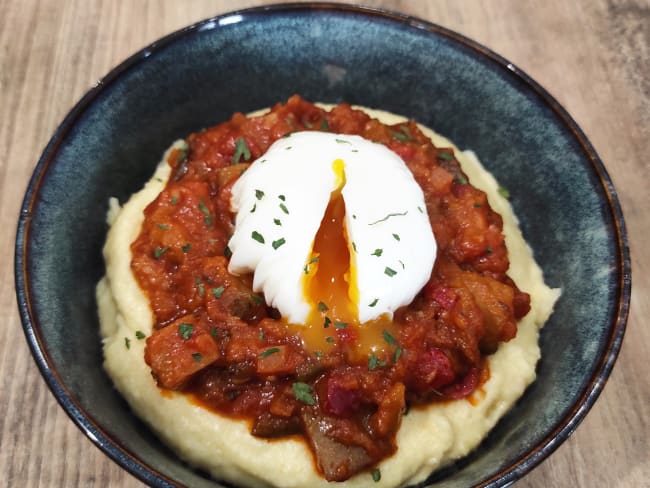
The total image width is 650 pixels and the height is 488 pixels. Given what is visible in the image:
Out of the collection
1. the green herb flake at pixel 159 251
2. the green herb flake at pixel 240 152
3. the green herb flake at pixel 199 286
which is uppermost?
the green herb flake at pixel 240 152

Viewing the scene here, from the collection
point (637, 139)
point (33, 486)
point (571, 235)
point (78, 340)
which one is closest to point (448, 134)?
point (571, 235)

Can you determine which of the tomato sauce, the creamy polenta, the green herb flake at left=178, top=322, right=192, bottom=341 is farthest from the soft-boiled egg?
the creamy polenta

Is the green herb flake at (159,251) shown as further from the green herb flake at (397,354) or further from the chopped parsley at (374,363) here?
the green herb flake at (397,354)

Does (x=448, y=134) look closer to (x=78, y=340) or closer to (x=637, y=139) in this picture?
(x=637, y=139)

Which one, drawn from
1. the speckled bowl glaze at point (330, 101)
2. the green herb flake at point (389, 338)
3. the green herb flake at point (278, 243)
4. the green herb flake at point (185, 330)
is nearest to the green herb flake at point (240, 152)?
the speckled bowl glaze at point (330, 101)

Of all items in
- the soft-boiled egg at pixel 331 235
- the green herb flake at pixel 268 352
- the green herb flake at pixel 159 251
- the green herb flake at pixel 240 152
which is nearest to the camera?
the green herb flake at pixel 268 352

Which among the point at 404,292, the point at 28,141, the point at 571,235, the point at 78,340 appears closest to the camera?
the point at 404,292
